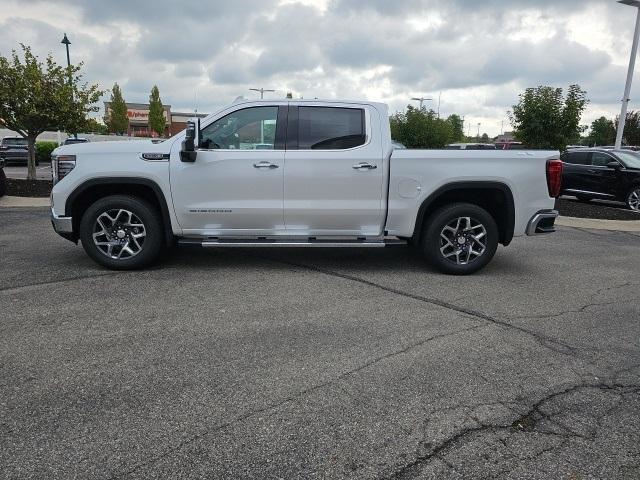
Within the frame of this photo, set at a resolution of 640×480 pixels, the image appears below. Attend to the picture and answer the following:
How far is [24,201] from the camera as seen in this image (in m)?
11.8

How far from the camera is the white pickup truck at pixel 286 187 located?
581 centimetres

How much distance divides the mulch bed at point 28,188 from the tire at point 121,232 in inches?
312

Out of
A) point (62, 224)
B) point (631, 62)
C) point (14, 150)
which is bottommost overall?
point (62, 224)

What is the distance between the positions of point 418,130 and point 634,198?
26.9 m

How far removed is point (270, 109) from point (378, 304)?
2653 mm

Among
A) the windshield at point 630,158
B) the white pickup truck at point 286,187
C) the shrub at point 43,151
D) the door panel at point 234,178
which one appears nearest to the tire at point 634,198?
the windshield at point 630,158

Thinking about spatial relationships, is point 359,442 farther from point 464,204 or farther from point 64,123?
point 64,123

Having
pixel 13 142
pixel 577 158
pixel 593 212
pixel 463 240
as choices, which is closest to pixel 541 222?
pixel 463 240

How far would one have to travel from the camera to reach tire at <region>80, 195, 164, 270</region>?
19.3 ft

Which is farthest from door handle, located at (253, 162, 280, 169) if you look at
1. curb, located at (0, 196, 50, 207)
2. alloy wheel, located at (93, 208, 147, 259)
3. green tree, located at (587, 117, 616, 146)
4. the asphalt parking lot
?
green tree, located at (587, 117, 616, 146)

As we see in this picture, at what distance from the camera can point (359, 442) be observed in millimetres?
2695

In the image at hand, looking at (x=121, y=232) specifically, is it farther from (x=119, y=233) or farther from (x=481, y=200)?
(x=481, y=200)

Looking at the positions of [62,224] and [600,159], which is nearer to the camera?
[62,224]

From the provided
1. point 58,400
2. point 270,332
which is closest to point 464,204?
point 270,332
